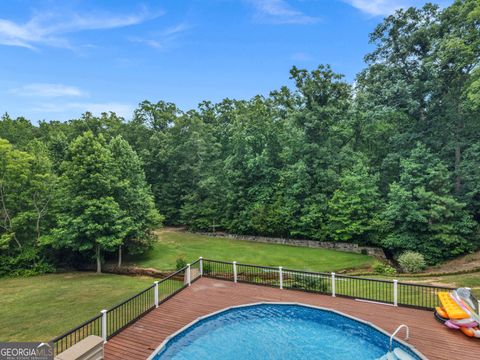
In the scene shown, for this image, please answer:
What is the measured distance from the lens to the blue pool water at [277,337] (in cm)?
768

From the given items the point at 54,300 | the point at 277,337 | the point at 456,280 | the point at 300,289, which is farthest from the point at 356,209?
the point at 54,300

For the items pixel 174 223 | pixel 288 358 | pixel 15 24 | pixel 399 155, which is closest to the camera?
pixel 288 358

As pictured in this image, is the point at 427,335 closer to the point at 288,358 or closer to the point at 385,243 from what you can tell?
the point at 288,358

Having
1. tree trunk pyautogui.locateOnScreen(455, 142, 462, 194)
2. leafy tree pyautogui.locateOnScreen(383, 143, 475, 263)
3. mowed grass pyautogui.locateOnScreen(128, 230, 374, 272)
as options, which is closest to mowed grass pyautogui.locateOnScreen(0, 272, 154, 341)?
mowed grass pyautogui.locateOnScreen(128, 230, 374, 272)

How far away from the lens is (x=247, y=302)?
425 inches

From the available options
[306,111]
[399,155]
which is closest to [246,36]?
[306,111]

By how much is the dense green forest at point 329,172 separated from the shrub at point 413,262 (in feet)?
7.22

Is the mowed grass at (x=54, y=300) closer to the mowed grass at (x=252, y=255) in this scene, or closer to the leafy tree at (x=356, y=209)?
the mowed grass at (x=252, y=255)

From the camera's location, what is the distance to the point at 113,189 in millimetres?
20906

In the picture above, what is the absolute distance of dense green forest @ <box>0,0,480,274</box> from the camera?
19.6 meters

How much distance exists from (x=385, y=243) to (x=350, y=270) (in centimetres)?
476

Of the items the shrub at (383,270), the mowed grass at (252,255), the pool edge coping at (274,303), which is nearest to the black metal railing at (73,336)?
the pool edge coping at (274,303)

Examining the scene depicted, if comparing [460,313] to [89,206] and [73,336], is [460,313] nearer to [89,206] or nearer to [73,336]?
[73,336]

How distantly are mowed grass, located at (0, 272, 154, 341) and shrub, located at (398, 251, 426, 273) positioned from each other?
1677 centimetres
